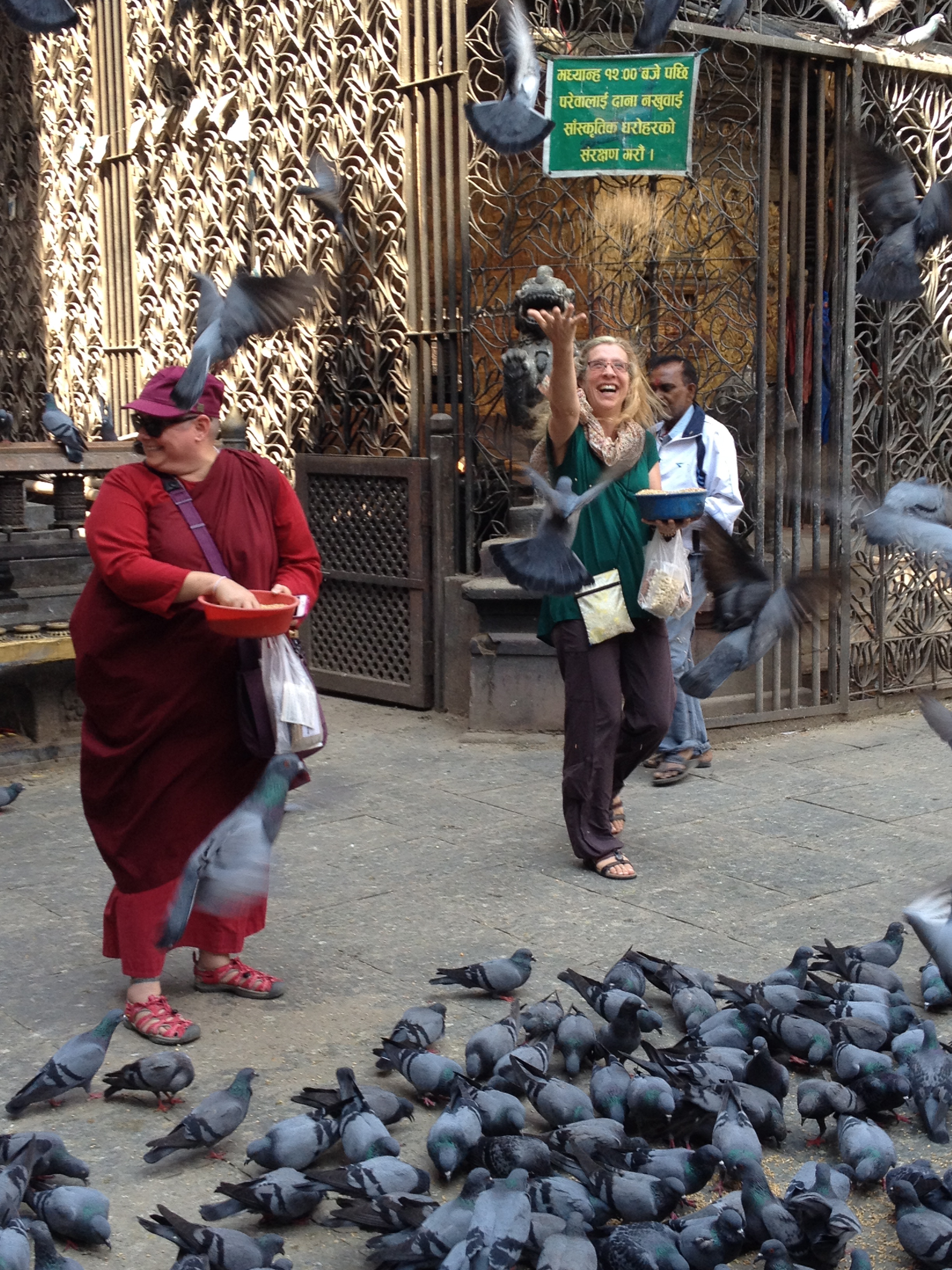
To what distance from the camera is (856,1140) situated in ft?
10.5

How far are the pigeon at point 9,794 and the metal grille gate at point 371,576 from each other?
245 centimetres

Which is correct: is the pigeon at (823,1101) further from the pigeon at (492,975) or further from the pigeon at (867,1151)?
the pigeon at (492,975)

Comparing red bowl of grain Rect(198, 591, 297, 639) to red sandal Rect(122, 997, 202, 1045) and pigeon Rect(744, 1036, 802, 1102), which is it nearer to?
red sandal Rect(122, 997, 202, 1045)

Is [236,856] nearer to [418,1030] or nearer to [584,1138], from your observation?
[418,1030]

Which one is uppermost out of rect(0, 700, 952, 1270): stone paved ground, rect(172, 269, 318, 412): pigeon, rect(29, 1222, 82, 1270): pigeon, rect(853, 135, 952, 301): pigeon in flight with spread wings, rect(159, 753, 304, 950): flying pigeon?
rect(853, 135, 952, 301): pigeon in flight with spread wings

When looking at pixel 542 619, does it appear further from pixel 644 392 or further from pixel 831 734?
pixel 831 734

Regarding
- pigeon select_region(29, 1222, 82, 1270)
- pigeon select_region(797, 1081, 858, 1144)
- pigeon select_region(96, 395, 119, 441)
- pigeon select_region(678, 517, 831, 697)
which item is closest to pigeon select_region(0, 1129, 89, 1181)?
pigeon select_region(29, 1222, 82, 1270)

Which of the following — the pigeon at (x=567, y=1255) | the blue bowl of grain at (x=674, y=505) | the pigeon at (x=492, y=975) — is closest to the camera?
the pigeon at (x=567, y=1255)

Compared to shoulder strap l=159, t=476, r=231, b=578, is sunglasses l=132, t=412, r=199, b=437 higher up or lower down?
higher up

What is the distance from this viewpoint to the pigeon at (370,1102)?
3287 millimetres

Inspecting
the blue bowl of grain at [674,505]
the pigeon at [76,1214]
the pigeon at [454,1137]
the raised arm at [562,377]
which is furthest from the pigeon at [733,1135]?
the raised arm at [562,377]

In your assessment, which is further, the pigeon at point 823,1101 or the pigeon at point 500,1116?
the pigeon at point 823,1101

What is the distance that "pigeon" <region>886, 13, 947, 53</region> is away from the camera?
788cm

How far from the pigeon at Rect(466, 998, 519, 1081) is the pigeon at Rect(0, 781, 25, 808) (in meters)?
3.22
